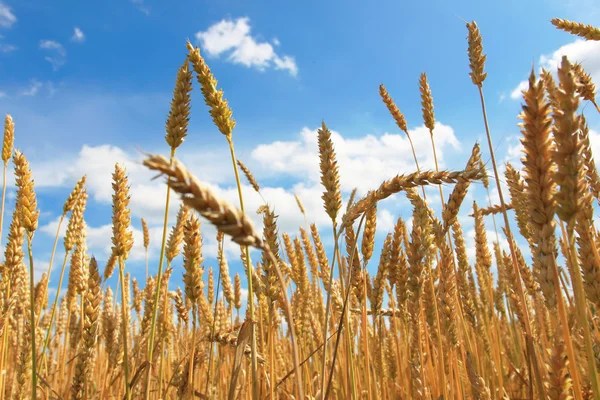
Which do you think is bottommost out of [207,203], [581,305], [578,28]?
[581,305]

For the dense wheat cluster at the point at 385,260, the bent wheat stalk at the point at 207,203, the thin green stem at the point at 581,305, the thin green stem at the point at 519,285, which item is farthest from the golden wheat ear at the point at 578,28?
the bent wheat stalk at the point at 207,203

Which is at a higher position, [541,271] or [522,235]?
[522,235]

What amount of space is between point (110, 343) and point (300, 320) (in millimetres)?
1460

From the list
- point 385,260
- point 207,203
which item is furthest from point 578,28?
point 207,203

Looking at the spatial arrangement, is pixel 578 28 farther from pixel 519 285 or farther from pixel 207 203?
pixel 207 203

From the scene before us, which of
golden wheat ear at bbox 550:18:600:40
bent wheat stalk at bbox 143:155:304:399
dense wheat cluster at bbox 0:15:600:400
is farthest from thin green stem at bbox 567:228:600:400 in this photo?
golden wheat ear at bbox 550:18:600:40

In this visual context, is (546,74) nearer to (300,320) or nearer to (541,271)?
(541,271)

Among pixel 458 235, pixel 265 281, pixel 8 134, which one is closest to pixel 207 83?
pixel 265 281

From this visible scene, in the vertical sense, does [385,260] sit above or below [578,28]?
below

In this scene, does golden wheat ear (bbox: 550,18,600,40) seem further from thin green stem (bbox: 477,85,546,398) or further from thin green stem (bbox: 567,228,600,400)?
thin green stem (bbox: 567,228,600,400)

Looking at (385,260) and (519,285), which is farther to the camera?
(385,260)

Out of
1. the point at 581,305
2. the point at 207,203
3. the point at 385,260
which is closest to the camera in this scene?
the point at 207,203

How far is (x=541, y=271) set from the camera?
1.15 meters

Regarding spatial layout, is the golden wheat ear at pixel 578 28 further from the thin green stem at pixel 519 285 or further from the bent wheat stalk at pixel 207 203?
the bent wheat stalk at pixel 207 203
